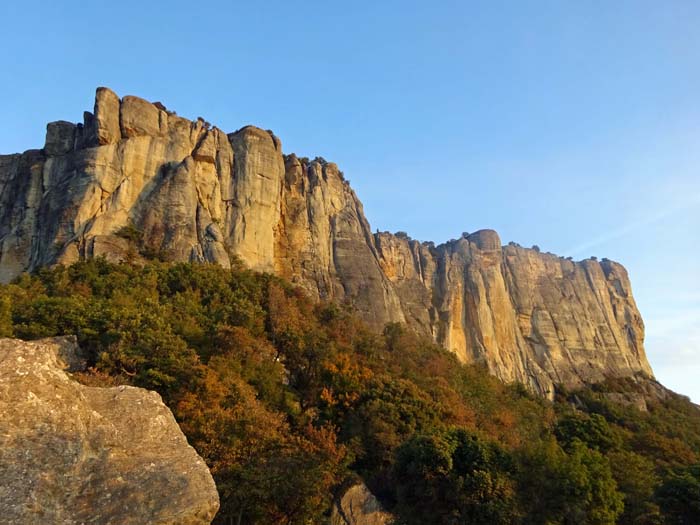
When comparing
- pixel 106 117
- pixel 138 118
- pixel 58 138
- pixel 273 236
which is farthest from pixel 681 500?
pixel 58 138

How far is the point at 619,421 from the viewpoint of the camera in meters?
43.1

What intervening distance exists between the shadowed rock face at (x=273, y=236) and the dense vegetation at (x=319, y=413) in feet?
18.8

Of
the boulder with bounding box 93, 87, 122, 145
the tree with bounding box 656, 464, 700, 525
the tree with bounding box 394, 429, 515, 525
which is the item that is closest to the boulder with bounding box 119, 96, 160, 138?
the boulder with bounding box 93, 87, 122, 145

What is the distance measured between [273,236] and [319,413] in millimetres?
21544

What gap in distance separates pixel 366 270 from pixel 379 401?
73.3ft

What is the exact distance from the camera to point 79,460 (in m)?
10.0

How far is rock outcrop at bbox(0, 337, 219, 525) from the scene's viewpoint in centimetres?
923

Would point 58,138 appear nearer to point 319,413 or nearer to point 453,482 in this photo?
point 319,413

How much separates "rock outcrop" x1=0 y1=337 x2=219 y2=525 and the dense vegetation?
5.25 m

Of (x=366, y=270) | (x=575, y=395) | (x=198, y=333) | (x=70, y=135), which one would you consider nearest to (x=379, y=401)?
(x=198, y=333)

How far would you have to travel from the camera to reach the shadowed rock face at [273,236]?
36.5 m

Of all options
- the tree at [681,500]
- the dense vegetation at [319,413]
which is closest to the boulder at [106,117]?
the dense vegetation at [319,413]

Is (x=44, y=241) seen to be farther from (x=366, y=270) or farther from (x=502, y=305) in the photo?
(x=502, y=305)

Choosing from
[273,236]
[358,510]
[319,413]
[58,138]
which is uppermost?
[58,138]
